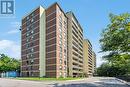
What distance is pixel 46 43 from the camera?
85875 mm

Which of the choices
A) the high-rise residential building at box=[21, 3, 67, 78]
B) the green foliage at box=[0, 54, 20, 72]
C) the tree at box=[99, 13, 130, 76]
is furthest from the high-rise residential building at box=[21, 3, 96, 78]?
the tree at box=[99, 13, 130, 76]

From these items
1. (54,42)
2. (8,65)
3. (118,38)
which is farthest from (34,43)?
(118,38)

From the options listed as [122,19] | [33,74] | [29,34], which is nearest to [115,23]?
[122,19]

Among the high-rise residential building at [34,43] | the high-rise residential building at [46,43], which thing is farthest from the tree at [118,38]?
the high-rise residential building at [34,43]

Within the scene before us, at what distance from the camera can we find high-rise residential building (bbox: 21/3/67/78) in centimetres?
8181

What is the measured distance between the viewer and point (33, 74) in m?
88.6

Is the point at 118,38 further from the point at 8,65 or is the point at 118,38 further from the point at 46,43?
the point at 8,65

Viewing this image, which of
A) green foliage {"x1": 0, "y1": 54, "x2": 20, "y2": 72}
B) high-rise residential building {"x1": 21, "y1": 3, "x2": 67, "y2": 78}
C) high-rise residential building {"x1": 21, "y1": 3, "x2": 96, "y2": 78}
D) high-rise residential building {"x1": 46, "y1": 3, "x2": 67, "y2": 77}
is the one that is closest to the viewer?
high-rise residential building {"x1": 46, "y1": 3, "x2": 67, "y2": 77}

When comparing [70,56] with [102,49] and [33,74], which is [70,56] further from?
[102,49]

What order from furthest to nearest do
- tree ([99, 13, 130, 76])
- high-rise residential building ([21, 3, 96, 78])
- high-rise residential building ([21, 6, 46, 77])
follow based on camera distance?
high-rise residential building ([21, 6, 46, 77]) < high-rise residential building ([21, 3, 96, 78]) < tree ([99, 13, 130, 76])

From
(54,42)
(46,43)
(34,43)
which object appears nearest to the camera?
(54,42)

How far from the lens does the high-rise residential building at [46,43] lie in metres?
81.8

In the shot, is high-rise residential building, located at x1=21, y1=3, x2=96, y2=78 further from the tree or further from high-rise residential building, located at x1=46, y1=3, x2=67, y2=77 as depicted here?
the tree

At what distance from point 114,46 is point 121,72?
76928mm
